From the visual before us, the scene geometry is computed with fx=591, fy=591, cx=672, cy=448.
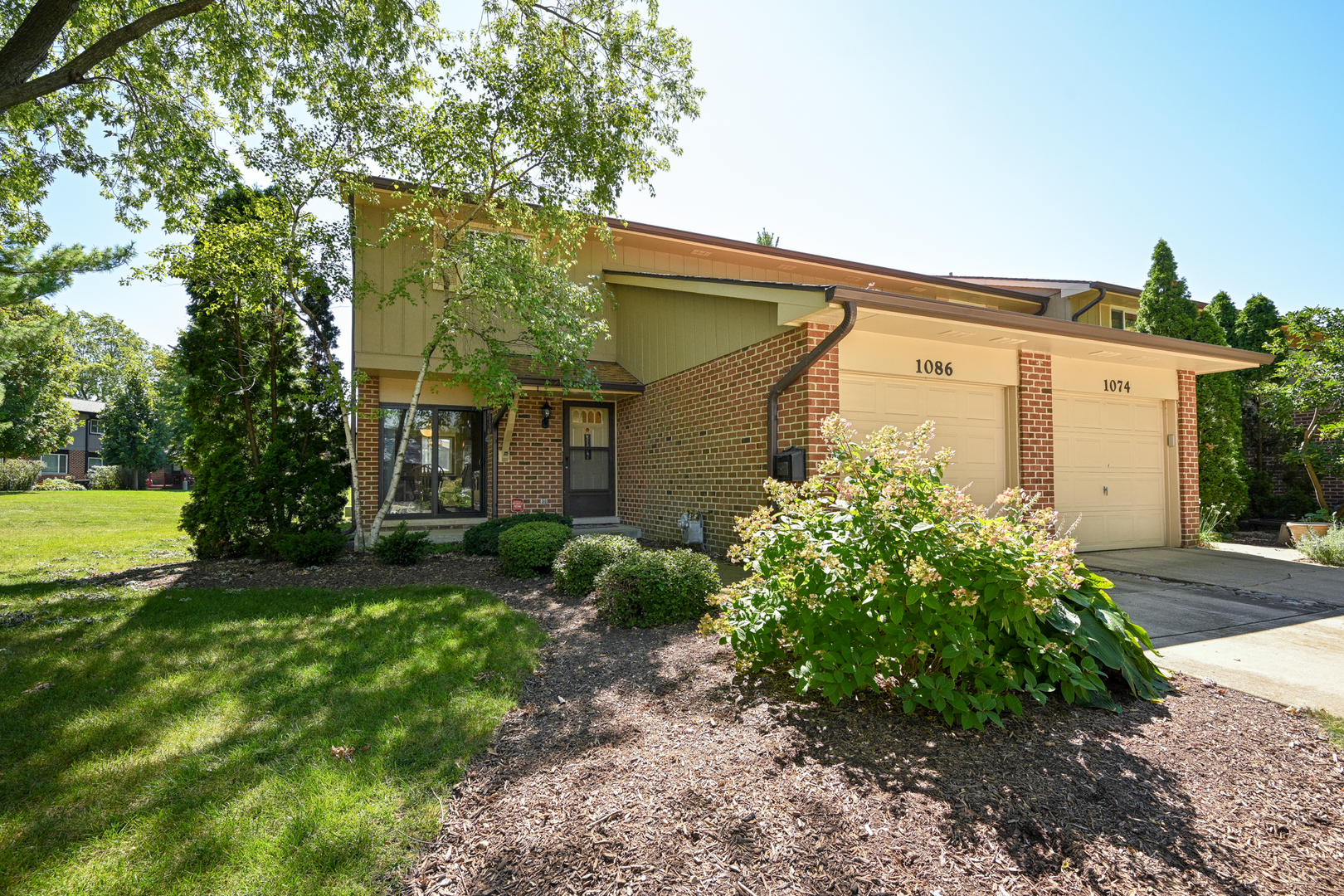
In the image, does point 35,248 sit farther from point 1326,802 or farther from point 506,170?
point 1326,802

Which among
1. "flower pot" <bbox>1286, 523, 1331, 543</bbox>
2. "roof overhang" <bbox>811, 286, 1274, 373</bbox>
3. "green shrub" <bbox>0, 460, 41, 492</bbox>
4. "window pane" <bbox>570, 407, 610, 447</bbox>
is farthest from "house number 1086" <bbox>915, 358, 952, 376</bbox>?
"green shrub" <bbox>0, 460, 41, 492</bbox>

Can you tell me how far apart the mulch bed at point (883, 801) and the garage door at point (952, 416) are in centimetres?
407

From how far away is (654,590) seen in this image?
465 centimetres

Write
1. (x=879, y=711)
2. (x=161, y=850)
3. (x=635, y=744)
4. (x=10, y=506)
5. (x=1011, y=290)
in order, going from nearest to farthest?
(x=161, y=850) → (x=635, y=744) → (x=879, y=711) → (x=1011, y=290) → (x=10, y=506)

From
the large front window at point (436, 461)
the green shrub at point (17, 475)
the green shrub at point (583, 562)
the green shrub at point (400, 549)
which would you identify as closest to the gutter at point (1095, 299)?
the green shrub at point (583, 562)

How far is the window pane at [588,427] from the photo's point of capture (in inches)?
424

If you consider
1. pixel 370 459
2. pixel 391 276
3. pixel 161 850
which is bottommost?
pixel 161 850

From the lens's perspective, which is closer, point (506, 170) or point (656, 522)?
point (506, 170)

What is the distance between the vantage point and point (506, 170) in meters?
7.54

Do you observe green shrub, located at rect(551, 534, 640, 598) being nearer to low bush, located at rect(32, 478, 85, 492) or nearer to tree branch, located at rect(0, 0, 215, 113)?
tree branch, located at rect(0, 0, 215, 113)

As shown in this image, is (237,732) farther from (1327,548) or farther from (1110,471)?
(1327,548)

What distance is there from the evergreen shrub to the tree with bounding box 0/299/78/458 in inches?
192

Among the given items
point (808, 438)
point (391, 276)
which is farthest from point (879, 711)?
point (391, 276)

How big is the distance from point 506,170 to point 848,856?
793cm
